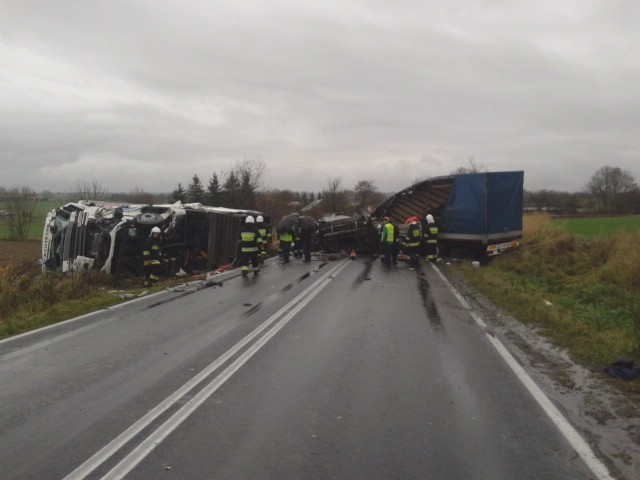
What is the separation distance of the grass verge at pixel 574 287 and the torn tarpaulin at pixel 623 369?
0.22 meters

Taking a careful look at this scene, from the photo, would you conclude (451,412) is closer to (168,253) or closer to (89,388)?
(89,388)

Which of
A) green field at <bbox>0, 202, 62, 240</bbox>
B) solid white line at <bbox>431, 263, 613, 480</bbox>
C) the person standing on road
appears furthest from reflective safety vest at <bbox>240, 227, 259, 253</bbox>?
green field at <bbox>0, 202, 62, 240</bbox>


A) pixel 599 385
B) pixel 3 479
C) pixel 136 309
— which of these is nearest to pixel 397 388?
pixel 599 385

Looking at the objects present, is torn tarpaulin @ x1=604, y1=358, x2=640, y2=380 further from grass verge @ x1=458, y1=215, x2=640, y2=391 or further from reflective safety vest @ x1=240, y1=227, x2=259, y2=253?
reflective safety vest @ x1=240, y1=227, x2=259, y2=253

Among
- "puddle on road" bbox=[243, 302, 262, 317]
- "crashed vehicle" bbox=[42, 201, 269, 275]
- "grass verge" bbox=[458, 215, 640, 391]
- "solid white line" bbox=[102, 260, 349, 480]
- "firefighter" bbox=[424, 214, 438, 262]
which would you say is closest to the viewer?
"solid white line" bbox=[102, 260, 349, 480]

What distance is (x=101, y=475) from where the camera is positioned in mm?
3854

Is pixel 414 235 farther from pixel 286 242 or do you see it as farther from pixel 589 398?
pixel 589 398

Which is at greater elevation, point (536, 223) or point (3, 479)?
point (536, 223)

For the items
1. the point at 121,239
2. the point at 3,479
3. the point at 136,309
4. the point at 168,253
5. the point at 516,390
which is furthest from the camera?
the point at 168,253

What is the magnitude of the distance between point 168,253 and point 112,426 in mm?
12310

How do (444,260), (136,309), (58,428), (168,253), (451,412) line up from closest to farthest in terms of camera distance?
1. (58,428)
2. (451,412)
3. (136,309)
4. (168,253)
5. (444,260)

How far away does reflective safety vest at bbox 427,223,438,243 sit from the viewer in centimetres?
1853

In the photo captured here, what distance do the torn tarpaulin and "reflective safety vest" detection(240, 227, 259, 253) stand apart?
11.1m

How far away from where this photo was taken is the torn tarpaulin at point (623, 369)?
241 inches
